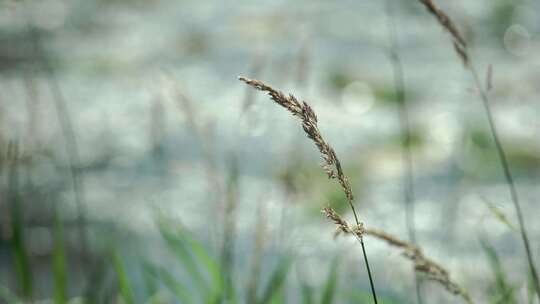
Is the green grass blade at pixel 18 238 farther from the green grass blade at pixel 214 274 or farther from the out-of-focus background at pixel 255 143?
the green grass blade at pixel 214 274

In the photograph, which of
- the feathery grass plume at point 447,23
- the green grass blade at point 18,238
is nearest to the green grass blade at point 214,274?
the green grass blade at point 18,238

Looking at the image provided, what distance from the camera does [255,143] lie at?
4.38m

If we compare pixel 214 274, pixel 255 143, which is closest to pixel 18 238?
pixel 214 274

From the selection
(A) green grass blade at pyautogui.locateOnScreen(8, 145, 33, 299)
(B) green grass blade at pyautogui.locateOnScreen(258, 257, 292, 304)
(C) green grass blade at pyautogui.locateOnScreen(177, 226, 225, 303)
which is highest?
(B) green grass blade at pyautogui.locateOnScreen(258, 257, 292, 304)

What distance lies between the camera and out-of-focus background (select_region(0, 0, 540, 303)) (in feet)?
9.02

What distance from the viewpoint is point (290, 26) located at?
5.58 meters

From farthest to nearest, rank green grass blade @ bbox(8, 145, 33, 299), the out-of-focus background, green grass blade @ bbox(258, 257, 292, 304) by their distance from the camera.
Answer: the out-of-focus background → green grass blade @ bbox(258, 257, 292, 304) → green grass blade @ bbox(8, 145, 33, 299)

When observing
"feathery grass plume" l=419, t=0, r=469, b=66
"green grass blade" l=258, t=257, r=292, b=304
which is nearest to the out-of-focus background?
"green grass blade" l=258, t=257, r=292, b=304

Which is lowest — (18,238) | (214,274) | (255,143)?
(18,238)

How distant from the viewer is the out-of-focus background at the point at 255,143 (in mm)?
2748

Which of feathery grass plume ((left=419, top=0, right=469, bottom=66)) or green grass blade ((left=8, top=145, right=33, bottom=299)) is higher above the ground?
feathery grass plume ((left=419, top=0, right=469, bottom=66))

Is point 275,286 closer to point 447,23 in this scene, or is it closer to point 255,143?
point 447,23

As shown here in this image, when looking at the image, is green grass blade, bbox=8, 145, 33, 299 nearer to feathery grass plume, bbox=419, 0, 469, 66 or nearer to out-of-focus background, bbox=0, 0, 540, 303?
out-of-focus background, bbox=0, 0, 540, 303

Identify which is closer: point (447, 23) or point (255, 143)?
point (447, 23)
